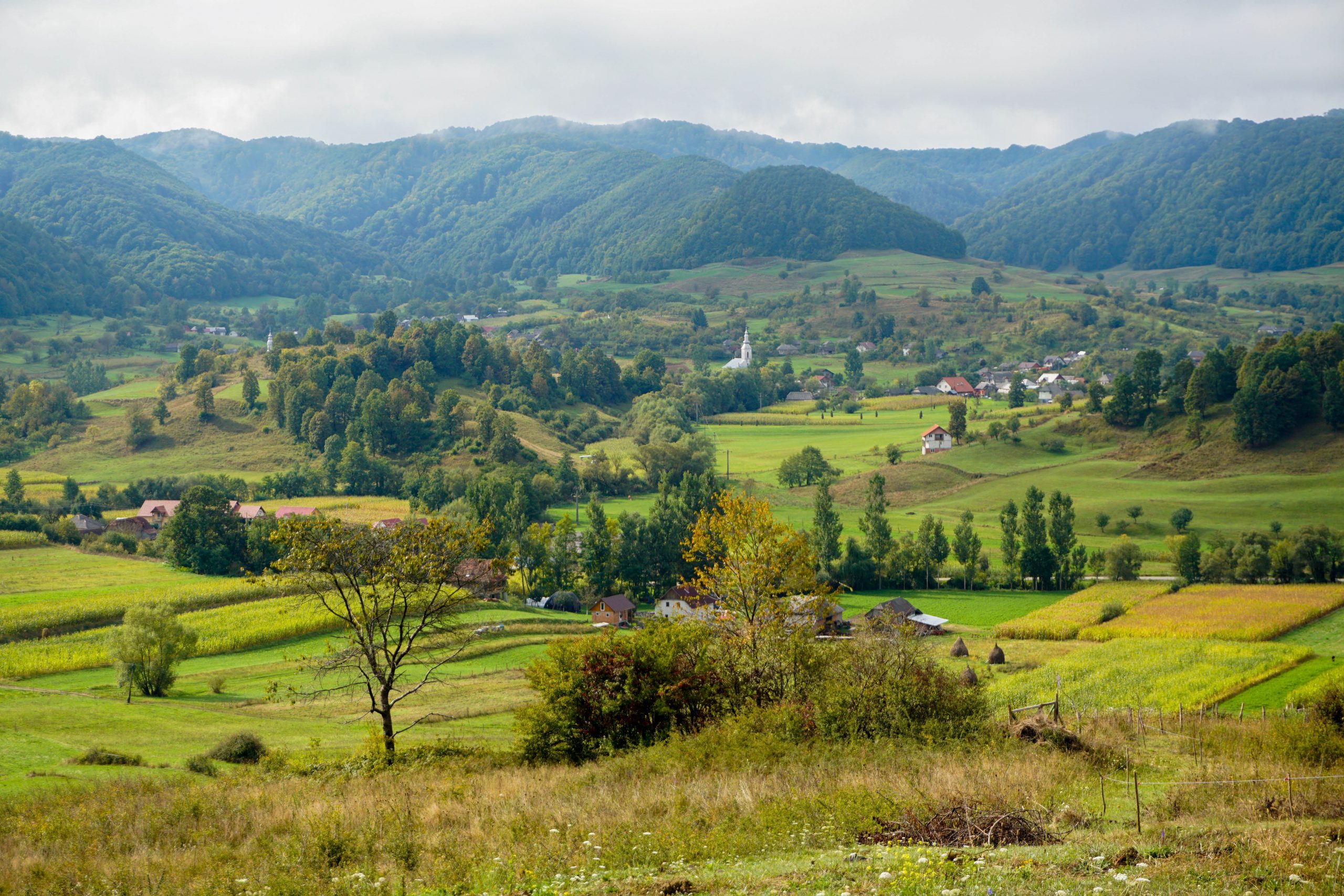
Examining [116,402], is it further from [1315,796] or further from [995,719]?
[1315,796]

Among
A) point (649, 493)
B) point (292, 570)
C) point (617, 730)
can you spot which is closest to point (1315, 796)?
point (617, 730)

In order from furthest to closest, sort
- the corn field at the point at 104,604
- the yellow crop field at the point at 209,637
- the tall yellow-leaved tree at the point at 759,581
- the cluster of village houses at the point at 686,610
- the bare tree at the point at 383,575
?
1. the corn field at the point at 104,604
2. the yellow crop field at the point at 209,637
3. the cluster of village houses at the point at 686,610
4. the tall yellow-leaved tree at the point at 759,581
5. the bare tree at the point at 383,575

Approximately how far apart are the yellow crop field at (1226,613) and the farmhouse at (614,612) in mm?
25136

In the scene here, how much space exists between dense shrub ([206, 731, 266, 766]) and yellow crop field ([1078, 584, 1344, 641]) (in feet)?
124

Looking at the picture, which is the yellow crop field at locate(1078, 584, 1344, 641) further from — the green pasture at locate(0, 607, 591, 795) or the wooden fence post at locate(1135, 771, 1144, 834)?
the wooden fence post at locate(1135, 771, 1144, 834)

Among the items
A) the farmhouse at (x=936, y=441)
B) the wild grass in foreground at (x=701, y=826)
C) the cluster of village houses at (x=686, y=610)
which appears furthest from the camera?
the farmhouse at (x=936, y=441)

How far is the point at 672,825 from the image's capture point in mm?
14031

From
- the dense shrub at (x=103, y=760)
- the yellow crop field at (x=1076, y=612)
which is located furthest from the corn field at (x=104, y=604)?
the yellow crop field at (x=1076, y=612)

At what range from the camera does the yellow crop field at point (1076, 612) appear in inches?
1969

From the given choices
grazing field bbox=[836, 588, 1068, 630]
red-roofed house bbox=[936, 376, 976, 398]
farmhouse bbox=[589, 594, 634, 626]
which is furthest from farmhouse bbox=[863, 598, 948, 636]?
red-roofed house bbox=[936, 376, 976, 398]

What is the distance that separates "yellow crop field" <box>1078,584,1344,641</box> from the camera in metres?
45.4

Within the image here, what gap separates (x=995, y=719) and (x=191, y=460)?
3844 inches

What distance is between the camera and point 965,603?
60.3 meters

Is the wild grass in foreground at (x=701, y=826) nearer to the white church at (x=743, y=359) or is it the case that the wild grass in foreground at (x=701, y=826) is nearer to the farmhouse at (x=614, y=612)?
the farmhouse at (x=614, y=612)
